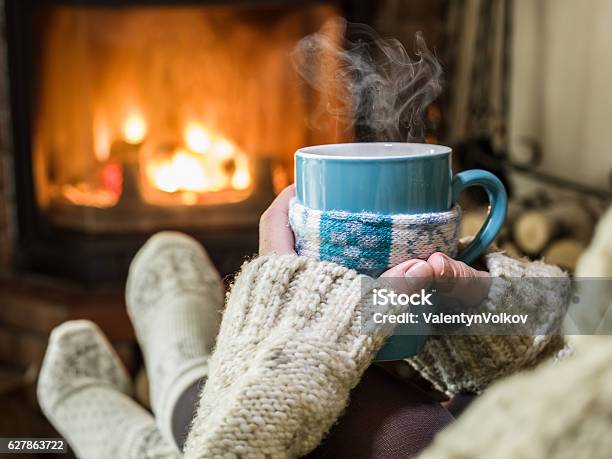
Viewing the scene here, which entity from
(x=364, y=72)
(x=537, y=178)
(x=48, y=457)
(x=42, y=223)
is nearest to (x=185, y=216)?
(x=42, y=223)

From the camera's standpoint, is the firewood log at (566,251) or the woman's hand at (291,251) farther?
the firewood log at (566,251)

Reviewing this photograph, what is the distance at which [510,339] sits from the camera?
1.90 ft

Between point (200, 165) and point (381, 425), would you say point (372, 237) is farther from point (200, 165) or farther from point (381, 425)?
point (200, 165)

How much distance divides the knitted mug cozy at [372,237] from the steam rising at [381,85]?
0.15 m

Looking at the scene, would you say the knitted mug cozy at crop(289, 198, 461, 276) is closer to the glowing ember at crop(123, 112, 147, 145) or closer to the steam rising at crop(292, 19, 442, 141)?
the steam rising at crop(292, 19, 442, 141)

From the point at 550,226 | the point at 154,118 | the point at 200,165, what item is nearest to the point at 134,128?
the point at 154,118

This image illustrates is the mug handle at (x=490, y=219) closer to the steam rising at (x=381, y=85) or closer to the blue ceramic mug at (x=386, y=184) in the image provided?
the blue ceramic mug at (x=386, y=184)

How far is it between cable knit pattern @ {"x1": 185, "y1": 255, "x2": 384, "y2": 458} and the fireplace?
1.09 meters

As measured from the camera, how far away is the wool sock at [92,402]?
0.84 m

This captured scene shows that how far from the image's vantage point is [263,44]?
1.68 m

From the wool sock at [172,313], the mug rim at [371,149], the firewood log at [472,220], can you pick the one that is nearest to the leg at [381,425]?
the mug rim at [371,149]

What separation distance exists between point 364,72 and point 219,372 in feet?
0.97

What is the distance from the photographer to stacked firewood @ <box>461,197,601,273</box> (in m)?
1.43

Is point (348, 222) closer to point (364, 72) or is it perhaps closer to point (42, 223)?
point (364, 72)
